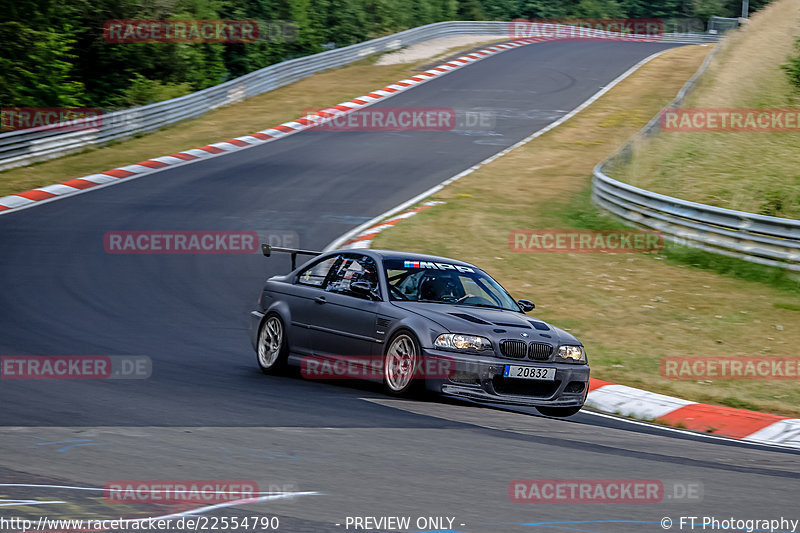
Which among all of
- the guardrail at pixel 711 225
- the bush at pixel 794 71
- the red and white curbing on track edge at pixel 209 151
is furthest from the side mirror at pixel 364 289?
the bush at pixel 794 71

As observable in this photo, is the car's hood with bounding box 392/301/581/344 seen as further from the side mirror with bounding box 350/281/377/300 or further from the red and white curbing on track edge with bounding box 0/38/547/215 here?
the red and white curbing on track edge with bounding box 0/38/547/215

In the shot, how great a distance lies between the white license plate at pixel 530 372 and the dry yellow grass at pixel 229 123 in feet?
54.4

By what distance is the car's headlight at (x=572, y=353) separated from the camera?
9250 mm

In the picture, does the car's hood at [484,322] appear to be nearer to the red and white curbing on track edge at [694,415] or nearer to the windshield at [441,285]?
the windshield at [441,285]

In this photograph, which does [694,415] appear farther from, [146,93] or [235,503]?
[146,93]

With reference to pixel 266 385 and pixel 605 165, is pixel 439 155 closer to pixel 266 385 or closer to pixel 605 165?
pixel 605 165

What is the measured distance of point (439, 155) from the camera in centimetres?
2802

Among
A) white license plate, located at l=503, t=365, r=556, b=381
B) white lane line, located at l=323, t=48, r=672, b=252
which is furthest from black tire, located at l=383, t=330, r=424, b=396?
white lane line, located at l=323, t=48, r=672, b=252

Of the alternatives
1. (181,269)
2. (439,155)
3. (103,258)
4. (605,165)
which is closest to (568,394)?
(181,269)

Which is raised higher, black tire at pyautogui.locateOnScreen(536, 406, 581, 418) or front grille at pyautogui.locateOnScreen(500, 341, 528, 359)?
front grille at pyautogui.locateOnScreen(500, 341, 528, 359)

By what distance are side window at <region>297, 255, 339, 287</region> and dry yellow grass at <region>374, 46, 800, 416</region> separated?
3.15m

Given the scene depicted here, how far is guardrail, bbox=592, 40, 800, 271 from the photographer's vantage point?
52.1ft

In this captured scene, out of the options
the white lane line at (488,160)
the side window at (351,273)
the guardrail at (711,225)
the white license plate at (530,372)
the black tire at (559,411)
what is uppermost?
the side window at (351,273)

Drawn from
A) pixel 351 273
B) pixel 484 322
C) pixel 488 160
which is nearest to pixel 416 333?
pixel 484 322
